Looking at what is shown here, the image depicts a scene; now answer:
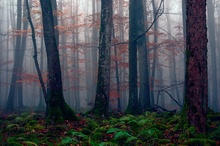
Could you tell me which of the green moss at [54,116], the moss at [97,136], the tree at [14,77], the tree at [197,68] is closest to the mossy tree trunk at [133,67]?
the green moss at [54,116]

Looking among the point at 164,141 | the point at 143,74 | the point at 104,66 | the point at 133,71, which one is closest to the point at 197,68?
the point at 164,141

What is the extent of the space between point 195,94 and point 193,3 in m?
2.35

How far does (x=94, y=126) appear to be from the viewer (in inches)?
325

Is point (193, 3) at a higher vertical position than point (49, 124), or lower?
higher

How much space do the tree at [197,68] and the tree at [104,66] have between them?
4.27 m

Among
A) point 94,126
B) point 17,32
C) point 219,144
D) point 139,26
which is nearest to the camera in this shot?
point 219,144

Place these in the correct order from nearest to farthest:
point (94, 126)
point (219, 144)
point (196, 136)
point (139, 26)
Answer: point (219, 144) < point (196, 136) < point (94, 126) < point (139, 26)

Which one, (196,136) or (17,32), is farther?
(17,32)

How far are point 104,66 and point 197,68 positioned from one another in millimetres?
4627

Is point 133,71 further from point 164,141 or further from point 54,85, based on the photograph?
point 164,141

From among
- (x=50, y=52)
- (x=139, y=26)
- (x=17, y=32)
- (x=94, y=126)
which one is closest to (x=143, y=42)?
(x=139, y=26)

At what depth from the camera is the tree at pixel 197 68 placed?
21.5ft

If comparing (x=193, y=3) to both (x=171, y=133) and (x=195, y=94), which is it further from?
(x=171, y=133)

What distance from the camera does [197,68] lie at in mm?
6598
